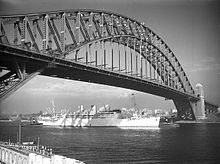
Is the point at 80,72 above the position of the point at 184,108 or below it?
above

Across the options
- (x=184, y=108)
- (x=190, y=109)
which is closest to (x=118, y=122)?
(x=184, y=108)

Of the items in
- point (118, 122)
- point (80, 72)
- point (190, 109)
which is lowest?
point (118, 122)

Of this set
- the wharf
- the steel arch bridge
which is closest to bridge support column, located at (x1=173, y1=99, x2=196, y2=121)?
the steel arch bridge

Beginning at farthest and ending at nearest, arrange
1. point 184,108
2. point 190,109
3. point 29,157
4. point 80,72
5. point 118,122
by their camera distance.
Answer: point 118,122, point 184,108, point 190,109, point 80,72, point 29,157

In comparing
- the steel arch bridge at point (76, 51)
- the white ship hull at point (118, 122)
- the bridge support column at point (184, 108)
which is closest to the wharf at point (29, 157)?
the steel arch bridge at point (76, 51)

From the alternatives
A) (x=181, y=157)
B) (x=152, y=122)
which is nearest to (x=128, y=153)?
(x=181, y=157)

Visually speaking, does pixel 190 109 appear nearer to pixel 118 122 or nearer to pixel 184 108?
pixel 184 108

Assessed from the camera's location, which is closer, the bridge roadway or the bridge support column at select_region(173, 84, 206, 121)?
the bridge roadway

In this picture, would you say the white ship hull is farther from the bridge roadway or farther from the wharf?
the wharf

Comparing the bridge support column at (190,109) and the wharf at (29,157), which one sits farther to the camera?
the bridge support column at (190,109)

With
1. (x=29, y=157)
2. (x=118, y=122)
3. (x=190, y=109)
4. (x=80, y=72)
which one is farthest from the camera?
(x=118, y=122)

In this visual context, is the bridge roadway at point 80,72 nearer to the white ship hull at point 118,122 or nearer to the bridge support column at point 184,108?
the bridge support column at point 184,108
